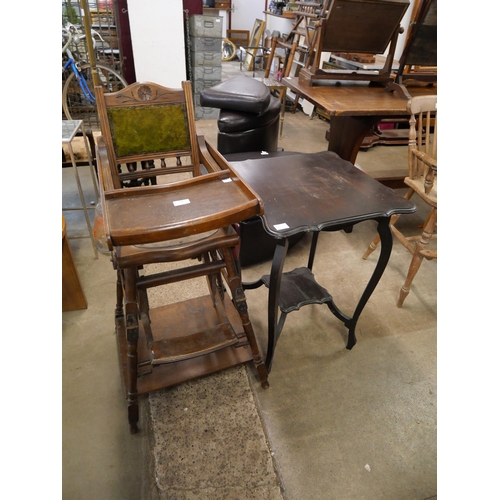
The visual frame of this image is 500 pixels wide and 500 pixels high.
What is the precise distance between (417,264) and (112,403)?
5.39ft

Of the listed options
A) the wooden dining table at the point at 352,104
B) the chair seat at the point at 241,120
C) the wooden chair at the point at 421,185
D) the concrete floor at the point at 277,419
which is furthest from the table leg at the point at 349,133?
the concrete floor at the point at 277,419

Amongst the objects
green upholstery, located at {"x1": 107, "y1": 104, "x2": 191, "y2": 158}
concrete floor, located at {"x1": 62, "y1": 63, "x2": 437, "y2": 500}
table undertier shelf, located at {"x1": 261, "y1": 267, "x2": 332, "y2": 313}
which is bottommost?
concrete floor, located at {"x1": 62, "y1": 63, "x2": 437, "y2": 500}

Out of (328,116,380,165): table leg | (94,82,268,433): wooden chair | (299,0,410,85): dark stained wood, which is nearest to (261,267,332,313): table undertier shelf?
(94,82,268,433): wooden chair

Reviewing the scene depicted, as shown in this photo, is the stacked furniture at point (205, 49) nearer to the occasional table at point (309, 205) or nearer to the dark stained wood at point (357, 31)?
the dark stained wood at point (357, 31)

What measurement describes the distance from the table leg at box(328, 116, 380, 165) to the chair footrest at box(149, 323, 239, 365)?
5.14ft

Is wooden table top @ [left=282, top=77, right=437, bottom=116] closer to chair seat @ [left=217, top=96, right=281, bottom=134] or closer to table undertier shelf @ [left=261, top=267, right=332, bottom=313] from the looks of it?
chair seat @ [left=217, top=96, right=281, bottom=134]

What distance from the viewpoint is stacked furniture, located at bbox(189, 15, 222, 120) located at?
12.8 ft

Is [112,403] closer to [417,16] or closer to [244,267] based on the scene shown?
[244,267]

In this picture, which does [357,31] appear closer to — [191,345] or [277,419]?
[191,345]

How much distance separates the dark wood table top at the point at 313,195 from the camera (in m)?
1.13

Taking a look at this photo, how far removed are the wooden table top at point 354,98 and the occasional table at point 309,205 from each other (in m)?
0.46

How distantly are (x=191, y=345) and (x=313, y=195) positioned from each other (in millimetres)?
739

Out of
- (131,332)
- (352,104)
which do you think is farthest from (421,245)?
(131,332)

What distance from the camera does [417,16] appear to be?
2.18 m
